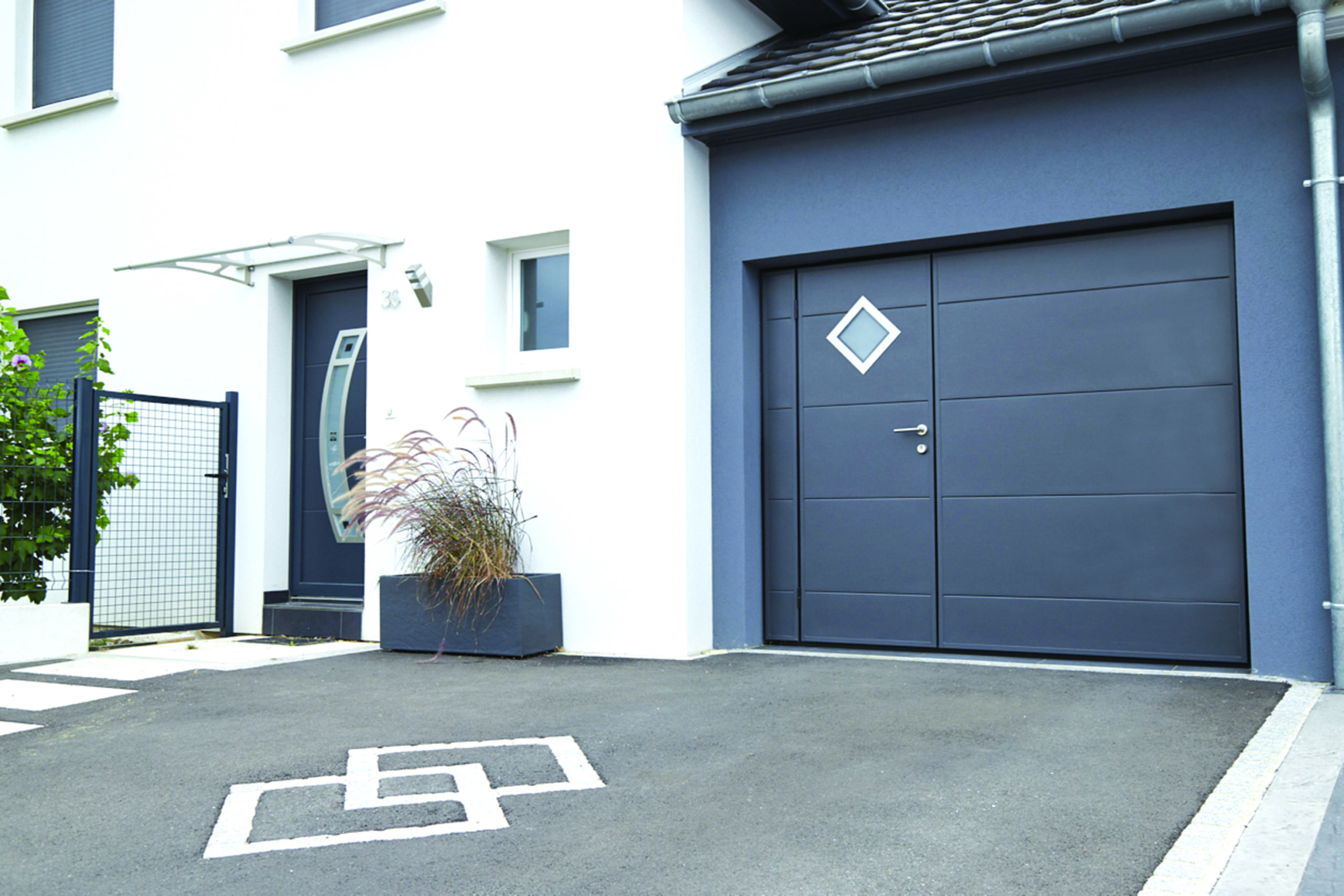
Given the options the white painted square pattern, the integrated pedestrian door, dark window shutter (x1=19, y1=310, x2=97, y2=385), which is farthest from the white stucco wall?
the white painted square pattern

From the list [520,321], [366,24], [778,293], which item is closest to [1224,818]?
[778,293]

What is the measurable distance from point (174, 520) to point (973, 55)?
5.66 meters

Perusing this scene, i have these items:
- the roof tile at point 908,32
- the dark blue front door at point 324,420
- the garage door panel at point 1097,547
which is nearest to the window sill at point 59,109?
the dark blue front door at point 324,420

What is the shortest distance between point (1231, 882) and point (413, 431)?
4.84m

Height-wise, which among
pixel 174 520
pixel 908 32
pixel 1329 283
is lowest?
pixel 174 520

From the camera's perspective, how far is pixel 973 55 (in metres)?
5.23

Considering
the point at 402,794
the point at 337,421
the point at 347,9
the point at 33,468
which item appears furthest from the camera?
the point at 347,9

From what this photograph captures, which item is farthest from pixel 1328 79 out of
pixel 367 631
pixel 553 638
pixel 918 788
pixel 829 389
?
pixel 367 631

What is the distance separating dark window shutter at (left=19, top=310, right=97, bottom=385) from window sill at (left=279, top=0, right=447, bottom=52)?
2.78 meters

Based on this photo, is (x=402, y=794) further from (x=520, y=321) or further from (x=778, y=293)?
(x=520, y=321)

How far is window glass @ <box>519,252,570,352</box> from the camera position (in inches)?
258

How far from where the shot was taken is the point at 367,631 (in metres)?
6.76

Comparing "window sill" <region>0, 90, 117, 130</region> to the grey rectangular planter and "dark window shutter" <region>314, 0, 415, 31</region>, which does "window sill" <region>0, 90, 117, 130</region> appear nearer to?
"dark window shutter" <region>314, 0, 415, 31</region>

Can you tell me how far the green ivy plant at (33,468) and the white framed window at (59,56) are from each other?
2.84 metres
